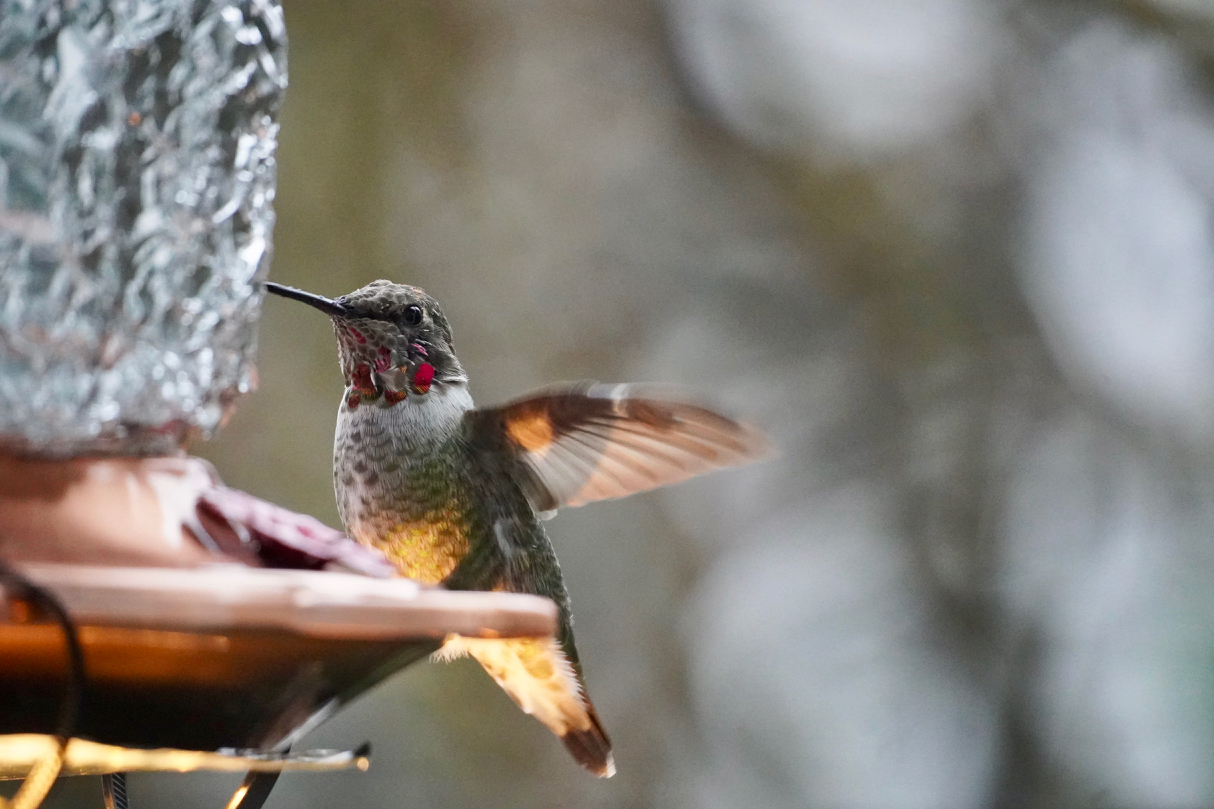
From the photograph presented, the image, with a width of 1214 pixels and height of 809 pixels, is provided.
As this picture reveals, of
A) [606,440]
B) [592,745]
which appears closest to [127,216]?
[606,440]

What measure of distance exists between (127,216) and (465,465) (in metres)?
0.83

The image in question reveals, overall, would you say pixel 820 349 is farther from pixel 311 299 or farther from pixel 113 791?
pixel 113 791

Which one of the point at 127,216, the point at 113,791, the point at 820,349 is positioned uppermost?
the point at 820,349

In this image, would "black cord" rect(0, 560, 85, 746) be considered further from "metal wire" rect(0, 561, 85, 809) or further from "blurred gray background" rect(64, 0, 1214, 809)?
"blurred gray background" rect(64, 0, 1214, 809)

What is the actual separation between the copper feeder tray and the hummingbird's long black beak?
21.4 inches

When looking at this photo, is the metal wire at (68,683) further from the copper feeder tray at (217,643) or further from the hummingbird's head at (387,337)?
the hummingbird's head at (387,337)

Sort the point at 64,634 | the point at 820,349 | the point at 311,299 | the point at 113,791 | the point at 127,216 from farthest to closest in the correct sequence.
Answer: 1. the point at 820,349
2. the point at 311,299
3. the point at 113,791
4. the point at 127,216
5. the point at 64,634

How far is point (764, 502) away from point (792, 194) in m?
1.29

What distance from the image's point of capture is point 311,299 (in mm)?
1391

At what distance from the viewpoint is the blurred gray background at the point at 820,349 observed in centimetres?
433

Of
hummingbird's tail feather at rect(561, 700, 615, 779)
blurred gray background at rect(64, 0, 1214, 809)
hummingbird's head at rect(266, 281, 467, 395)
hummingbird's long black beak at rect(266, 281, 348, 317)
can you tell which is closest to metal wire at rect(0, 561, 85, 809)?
hummingbird's long black beak at rect(266, 281, 348, 317)

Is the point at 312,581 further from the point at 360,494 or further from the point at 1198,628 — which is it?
the point at 1198,628

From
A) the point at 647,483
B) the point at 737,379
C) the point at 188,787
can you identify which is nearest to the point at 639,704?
the point at 737,379

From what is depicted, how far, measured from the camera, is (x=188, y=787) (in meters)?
3.93
